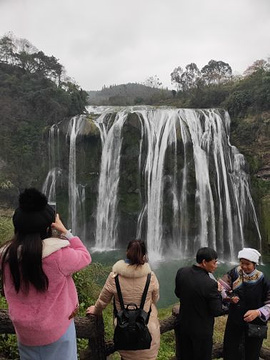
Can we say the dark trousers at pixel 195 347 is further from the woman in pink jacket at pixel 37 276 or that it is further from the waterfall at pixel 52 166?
the waterfall at pixel 52 166

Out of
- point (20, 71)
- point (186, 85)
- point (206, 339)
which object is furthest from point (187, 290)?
point (186, 85)

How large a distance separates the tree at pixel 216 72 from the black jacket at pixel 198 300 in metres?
30.4

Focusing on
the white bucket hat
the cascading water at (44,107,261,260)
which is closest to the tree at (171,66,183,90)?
the cascading water at (44,107,261,260)

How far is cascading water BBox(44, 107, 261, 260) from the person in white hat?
43.0 ft

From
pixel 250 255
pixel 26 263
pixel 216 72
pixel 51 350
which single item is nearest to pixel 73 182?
pixel 250 255

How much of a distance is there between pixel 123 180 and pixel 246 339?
15.3m

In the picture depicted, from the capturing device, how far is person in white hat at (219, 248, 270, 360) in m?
2.84

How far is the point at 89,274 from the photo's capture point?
6.62 metres

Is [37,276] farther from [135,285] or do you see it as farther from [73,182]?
[73,182]

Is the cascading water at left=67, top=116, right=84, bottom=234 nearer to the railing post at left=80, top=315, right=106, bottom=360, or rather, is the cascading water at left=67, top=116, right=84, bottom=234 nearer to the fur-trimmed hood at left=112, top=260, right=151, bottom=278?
the railing post at left=80, top=315, right=106, bottom=360

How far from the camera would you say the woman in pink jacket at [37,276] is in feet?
5.92

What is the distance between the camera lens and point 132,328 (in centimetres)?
240

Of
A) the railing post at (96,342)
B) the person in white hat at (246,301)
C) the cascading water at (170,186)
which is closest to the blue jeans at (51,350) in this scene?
the railing post at (96,342)

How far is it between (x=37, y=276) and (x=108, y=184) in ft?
54.4
